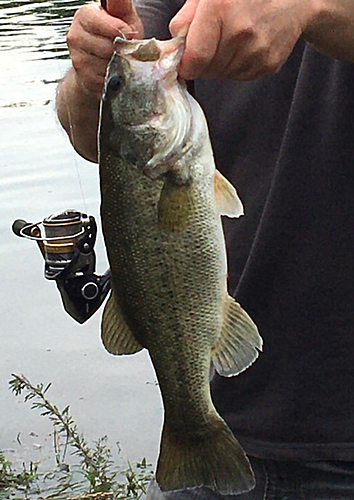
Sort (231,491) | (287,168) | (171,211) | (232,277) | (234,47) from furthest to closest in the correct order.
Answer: (232,277), (287,168), (231,491), (171,211), (234,47)

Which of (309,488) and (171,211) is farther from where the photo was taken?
(309,488)

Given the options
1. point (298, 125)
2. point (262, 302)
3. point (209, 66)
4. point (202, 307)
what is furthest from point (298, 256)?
point (209, 66)

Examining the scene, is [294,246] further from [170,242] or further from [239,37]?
[239,37]

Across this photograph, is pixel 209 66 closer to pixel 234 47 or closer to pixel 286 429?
pixel 234 47

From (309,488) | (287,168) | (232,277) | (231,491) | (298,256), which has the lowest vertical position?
(309,488)

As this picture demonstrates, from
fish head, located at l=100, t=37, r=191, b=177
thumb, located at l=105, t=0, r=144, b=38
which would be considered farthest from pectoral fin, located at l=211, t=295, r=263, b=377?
thumb, located at l=105, t=0, r=144, b=38

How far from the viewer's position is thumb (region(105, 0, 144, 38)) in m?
2.08

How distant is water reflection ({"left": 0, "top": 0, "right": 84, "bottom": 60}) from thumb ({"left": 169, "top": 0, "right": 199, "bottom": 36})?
12011 millimetres

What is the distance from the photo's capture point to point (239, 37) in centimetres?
182

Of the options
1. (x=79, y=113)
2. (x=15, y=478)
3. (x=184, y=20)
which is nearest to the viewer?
(x=184, y=20)

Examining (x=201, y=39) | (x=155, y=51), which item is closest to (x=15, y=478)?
(x=155, y=51)

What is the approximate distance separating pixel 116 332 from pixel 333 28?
799mm

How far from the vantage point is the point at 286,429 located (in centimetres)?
255

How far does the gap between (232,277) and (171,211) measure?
0.68 m
